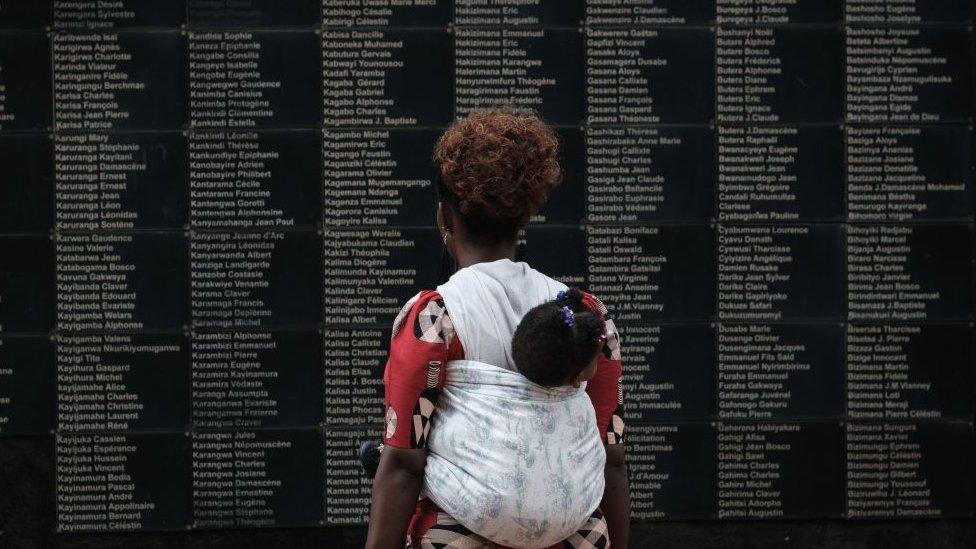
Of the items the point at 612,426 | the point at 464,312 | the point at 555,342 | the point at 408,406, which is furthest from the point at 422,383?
the point at 612,426

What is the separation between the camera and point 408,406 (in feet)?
8.48

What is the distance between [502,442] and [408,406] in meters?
0.24

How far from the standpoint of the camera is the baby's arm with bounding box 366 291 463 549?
2.58m

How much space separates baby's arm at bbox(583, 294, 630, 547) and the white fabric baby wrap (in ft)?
0.50

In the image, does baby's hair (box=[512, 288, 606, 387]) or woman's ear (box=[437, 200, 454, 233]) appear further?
woman's ear (box=[437, 200, 454, 233])

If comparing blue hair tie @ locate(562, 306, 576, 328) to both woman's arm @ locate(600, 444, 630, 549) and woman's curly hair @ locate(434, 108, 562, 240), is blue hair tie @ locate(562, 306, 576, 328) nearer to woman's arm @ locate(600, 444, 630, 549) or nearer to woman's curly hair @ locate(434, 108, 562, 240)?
woman's curly hair @ locate(434, 108, 562, 240)

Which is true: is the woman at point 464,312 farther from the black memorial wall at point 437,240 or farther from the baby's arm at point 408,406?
the black memorial wall at point 437,240

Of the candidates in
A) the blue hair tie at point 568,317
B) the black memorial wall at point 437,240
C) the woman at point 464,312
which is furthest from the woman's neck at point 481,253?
the black memorial wall at point 437,240

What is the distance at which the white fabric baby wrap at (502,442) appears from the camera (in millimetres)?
2557

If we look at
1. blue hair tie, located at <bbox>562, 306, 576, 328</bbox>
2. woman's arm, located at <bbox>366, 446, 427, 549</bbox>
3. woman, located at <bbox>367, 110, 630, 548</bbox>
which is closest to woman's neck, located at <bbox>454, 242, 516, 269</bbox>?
woman, located at <bbox>367, 110, 630, 548</bbox>

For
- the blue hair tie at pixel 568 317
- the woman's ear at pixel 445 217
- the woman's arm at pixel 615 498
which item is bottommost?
the woman's arm at pixel 615 498

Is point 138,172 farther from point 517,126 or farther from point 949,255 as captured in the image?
point 949,255

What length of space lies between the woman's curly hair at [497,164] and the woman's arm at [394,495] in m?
0.63

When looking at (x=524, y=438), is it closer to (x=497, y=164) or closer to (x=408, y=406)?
(x=408, y=406)
